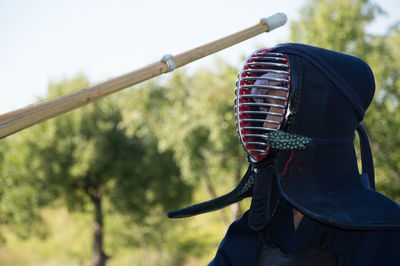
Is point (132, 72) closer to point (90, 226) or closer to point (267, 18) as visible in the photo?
point (267, 18)

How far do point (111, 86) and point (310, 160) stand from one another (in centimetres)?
108

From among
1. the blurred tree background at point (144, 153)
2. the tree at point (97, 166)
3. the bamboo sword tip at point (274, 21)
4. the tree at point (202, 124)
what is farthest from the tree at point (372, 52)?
the bamboo sword tip at point (274, 21)

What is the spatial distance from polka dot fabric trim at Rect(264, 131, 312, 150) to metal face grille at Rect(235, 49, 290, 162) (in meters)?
0.15

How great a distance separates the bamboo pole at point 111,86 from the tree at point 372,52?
63.2ft

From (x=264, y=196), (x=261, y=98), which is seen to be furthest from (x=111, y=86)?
(x=264, y=196)

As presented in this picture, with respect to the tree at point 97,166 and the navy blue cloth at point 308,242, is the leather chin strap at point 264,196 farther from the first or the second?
the tree at point 97,166

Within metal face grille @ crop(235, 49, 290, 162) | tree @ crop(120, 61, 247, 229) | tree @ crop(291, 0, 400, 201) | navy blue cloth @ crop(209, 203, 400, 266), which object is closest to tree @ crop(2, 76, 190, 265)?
tree @ crop(120, 61, 247, 229)

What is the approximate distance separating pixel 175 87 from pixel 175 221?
12022mm

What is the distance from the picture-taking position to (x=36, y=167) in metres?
28.0

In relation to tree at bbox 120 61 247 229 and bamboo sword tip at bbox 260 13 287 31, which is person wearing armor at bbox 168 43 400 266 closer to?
bamboo sword tip at bbox 260 13 287 31

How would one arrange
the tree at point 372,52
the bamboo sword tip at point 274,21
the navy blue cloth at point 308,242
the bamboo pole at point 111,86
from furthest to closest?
the tree at point 372,52, the bamboo sword tip at point 274,21, the navy blue cloth at point 308,242, the bamboo pole at point 111,86

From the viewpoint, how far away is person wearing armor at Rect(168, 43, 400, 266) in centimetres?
196

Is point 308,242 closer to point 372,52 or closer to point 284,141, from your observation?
point 284,141

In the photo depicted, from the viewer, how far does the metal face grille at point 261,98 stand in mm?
2170
